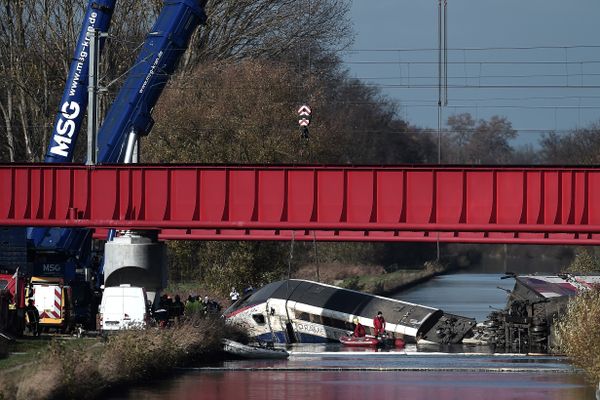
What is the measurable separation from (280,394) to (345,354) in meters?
14.3

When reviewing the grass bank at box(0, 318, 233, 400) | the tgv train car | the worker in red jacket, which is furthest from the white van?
the worker in red jacket

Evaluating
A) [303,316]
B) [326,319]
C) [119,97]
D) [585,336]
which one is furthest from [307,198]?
[303,316]

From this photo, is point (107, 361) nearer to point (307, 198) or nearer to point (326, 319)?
point (307, 198)

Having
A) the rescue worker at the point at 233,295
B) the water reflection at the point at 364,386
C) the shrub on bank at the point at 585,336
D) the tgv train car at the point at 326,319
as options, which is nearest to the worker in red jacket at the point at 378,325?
the tgv train car at the point at 326,319

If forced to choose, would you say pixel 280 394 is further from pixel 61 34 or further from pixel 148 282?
pixel 61 34

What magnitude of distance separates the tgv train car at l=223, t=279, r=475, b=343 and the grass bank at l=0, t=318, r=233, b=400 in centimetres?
856

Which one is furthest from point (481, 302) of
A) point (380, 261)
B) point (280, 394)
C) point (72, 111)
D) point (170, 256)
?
point (280, 394)

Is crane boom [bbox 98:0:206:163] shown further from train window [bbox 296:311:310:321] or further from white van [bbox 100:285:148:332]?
train window [bbox 296:311:310:321]

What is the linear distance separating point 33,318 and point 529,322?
18.8m

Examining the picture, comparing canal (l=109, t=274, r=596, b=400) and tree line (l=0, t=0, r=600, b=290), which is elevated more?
tree line (l=0, t=0, r=600, b=290)

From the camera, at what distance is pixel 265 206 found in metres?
43.0

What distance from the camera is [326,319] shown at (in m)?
53.9

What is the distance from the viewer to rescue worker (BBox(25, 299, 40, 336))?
44.1 m

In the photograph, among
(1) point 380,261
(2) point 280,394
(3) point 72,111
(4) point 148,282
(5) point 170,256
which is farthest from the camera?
(1) point 380,261
